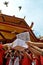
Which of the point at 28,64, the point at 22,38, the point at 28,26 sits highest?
the point at 28,26

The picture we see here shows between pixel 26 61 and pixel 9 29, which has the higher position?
pixel 9 29

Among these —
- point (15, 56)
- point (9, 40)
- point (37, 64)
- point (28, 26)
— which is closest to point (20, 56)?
point (15, 56)

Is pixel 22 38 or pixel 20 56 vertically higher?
pixel 22 38

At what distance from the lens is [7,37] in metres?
5.73

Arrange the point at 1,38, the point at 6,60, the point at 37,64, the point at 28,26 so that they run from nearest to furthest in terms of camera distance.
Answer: the point at 37,64
the point at 6,60
the point at 1,38
the point at 28,26

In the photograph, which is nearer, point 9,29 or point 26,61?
point 26,61

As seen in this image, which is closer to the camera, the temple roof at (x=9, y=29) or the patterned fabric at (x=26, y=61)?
the patterned fabric at (x=26, y=61)

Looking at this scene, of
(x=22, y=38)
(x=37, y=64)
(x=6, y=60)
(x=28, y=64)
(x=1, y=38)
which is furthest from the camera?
(x=1, y=38)

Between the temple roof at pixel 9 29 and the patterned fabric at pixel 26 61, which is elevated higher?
the temple roof at pixel 9 29

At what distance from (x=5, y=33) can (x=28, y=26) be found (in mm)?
883

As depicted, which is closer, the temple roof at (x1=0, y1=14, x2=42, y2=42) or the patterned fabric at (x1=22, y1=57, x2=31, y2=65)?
the patterned fabric at (x1=22, y1=57, x2=31, y2=65)

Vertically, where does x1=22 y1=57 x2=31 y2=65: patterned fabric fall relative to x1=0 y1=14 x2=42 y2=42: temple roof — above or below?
below

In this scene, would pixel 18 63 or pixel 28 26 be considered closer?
pixel 18 63

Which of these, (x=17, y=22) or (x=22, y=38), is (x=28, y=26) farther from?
(x=22, y=38)
